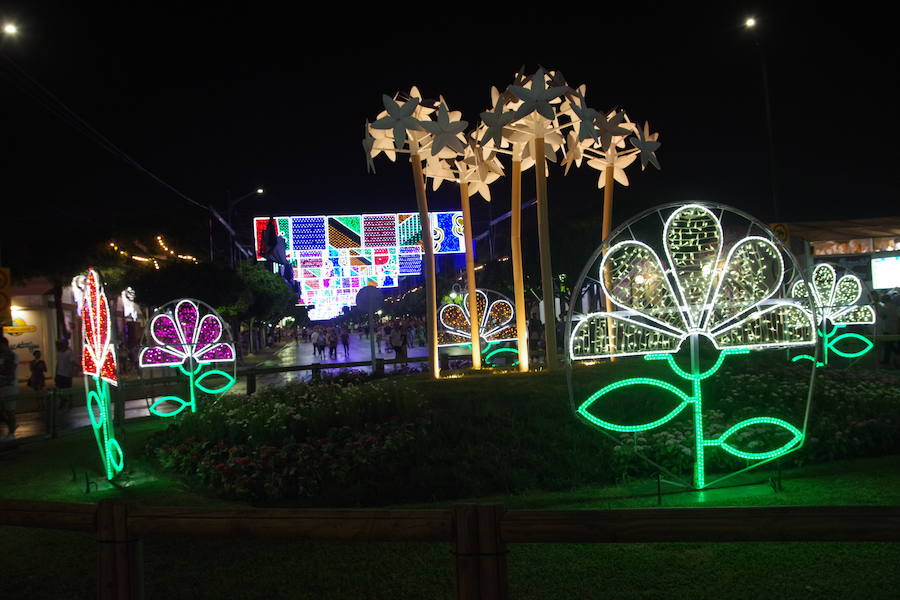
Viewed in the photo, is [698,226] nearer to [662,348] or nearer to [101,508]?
[662,348]

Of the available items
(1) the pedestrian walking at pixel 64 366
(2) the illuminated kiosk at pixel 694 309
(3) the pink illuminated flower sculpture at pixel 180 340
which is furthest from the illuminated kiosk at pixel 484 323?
(2) the illuminated kiosk at pixel 694 309

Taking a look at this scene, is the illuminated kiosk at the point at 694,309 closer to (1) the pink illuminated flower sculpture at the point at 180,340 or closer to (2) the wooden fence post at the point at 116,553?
(2) the wooden fence post at the point at 116,553

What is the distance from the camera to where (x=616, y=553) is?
6102 mm

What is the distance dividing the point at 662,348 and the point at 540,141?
23.5 ft

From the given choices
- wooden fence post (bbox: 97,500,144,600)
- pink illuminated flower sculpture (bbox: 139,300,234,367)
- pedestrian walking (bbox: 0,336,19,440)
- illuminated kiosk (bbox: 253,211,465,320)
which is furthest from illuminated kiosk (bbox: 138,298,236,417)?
illuminated kiosk (bbox: 253,211,465,320)

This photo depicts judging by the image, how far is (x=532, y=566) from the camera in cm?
586

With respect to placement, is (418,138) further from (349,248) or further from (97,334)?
(349,248)

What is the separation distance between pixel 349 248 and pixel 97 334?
3476 centimetres

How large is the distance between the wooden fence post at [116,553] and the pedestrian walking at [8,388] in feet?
38.5

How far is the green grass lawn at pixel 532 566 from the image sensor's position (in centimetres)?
534

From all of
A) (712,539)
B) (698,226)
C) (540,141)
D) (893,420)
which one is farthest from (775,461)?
(540,141)

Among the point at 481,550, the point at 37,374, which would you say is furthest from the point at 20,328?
the point at 481,550

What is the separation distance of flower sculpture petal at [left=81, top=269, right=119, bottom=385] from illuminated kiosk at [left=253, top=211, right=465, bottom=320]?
107 feet

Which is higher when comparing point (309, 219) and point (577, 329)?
point (309, 219)
